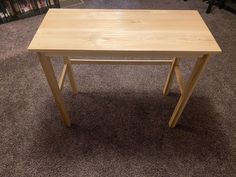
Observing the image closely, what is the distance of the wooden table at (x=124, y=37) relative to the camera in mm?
832

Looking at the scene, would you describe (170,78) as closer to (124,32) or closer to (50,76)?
(124,32)

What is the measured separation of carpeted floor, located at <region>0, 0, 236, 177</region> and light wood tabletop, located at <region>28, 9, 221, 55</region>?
0.70 metres

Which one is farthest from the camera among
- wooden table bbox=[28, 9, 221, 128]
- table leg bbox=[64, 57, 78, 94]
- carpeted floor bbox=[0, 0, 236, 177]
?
table leg bbox=[64, 57, 78, 94]

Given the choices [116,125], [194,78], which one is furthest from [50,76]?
[194,78]

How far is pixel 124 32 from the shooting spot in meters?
0.93

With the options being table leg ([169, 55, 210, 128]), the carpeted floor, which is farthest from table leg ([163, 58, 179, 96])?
table leg ([169, 55, 210, 128])

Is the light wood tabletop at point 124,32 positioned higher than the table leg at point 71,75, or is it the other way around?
the light wood tabletop at point 124,32

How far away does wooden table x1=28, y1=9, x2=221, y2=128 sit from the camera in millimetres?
832

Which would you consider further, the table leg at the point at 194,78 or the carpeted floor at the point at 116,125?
the carpeted floor at the point at 116,125

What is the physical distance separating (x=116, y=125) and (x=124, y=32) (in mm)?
711

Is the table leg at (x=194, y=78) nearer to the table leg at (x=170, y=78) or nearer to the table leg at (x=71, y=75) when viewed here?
the table leg at (x=170, y=78)

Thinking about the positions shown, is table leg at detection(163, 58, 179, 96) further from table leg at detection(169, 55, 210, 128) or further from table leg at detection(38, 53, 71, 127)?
table leg at detection(38, 53, 71, 127)

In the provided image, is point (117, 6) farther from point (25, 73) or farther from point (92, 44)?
point (92, 44)

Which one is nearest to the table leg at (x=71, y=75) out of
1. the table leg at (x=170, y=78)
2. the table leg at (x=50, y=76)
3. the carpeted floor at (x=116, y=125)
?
the carpeted floor at (x=116, y=125)
